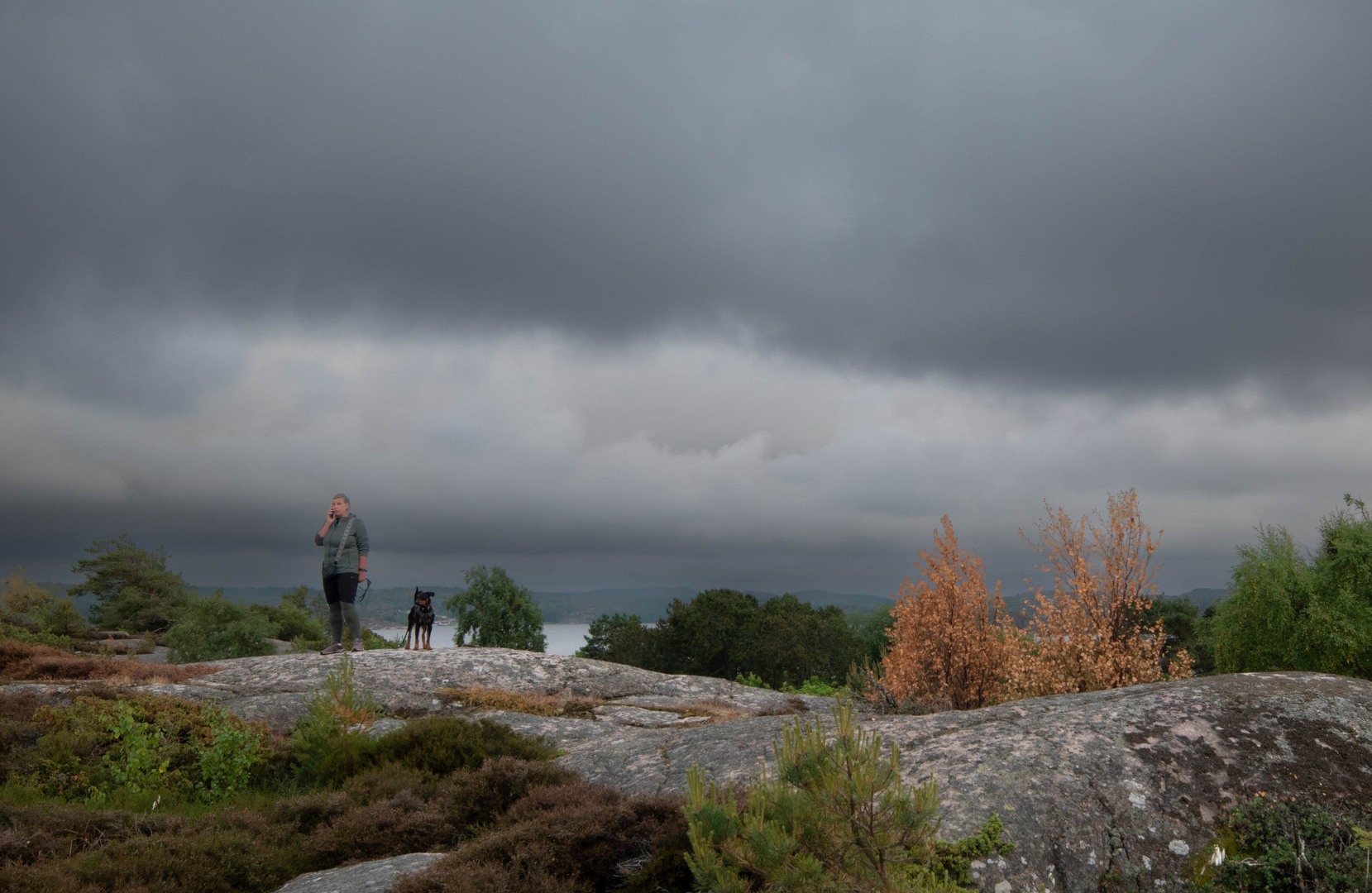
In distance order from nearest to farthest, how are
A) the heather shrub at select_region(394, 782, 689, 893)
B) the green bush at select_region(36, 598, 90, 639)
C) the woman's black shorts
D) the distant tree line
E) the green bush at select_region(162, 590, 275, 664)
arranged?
the heather shrub at select_region(394, 782, 689, 893)
the woman's black shorts
the green bush at select_region(162, 590, 275, 664)
the green bush at select_region(36, 598, 90, 639)
the distant tree line

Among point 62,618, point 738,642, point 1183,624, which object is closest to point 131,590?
point 62,618

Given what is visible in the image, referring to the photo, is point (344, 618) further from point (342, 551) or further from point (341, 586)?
point (342, 551)

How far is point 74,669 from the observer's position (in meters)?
12.9

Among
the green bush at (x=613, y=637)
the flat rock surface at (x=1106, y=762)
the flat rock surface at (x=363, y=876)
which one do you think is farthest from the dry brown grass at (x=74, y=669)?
Result: the green bush at (x=613, y=637)

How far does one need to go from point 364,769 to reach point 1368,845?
7.75 meters

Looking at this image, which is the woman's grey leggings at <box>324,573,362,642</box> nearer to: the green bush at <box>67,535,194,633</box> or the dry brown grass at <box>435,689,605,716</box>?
the dry brown grass at <box>435,689,605,716</box>

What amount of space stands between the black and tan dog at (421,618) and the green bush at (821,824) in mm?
16289

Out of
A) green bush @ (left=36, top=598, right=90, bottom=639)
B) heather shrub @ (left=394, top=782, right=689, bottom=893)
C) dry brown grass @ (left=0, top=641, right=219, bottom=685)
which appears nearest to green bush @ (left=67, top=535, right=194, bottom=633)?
green bush @ (left=36, top=598, right=90, bottom=639)

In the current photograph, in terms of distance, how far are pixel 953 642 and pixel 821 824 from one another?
9184mm

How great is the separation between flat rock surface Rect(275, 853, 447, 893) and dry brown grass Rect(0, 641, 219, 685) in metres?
9.29

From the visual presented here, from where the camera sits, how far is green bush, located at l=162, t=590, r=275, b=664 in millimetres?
32281

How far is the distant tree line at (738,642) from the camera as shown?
4888cm

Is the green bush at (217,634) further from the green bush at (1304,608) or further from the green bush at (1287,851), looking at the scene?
the green bush at (1304,608)

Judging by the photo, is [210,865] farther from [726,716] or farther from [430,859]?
[726,716]
